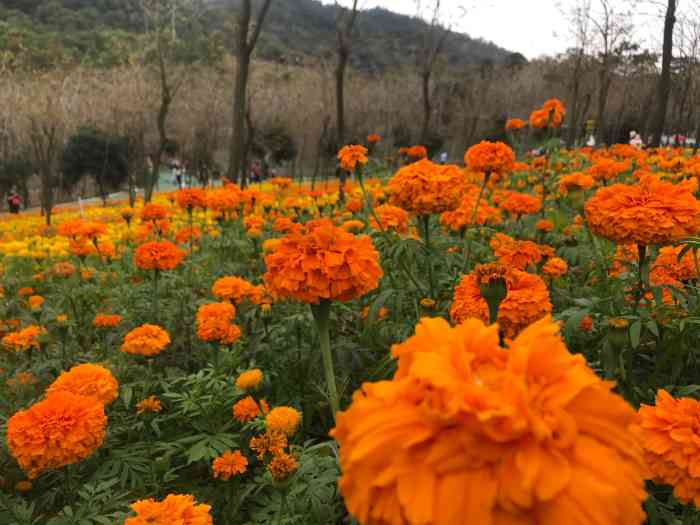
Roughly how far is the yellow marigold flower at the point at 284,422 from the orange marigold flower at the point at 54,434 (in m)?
0.64

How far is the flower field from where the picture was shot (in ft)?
1.98

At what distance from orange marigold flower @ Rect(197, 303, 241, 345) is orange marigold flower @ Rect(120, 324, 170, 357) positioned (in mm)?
190

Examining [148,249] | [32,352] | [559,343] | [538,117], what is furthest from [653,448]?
[538,117]

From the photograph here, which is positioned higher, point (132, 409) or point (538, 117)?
point (538, 117)

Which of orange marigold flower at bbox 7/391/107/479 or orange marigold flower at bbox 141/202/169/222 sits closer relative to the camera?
orange marigold flower at bbox 7/391/107/479

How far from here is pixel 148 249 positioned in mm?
3127

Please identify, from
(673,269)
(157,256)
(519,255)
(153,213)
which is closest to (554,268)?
(519,255)

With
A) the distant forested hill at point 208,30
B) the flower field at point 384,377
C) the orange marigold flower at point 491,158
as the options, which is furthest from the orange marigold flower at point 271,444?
the distant forested hill at point 208,30

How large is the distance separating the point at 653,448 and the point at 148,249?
9.23 ft

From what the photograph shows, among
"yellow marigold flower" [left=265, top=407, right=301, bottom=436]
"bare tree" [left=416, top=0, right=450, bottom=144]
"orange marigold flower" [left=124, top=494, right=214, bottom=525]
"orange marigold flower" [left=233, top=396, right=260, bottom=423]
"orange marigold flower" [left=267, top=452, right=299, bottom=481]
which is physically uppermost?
"bare tree" [left=416, top=0, right=450, bottom=144]

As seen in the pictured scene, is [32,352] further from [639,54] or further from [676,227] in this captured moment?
[639,54]

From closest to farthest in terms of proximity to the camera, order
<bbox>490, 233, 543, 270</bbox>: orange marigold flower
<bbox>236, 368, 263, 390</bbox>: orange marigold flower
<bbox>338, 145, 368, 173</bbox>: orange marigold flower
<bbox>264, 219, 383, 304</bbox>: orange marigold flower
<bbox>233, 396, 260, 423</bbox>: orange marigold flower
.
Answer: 1. <bbox>264, 219, 383, 304</bbox>: orange marigold flower
2. <bbox>236, 368, 263, 390</bbox>: orange marigold flower
3. <bbox>233, 396, 260, 423</bbox>: orange marigold flower
4. <bbox>490, 233, 543, 270</bbox>: orange marigold flower
5. <bbox>338, 145, 368, 173</bbox>: orange marigold flower

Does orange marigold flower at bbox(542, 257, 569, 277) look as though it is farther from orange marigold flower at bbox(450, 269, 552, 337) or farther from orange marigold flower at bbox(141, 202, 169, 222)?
orange marigold flower at bbox(141, 202, 169, 222)

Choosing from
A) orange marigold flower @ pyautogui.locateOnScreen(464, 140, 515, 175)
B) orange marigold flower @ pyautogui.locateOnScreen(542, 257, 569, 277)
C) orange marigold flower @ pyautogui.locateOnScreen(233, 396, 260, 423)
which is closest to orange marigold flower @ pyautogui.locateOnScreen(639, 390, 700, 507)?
orange marigold flower @ pyautogui.locateOnScreen(233, 396, 260, 423)
